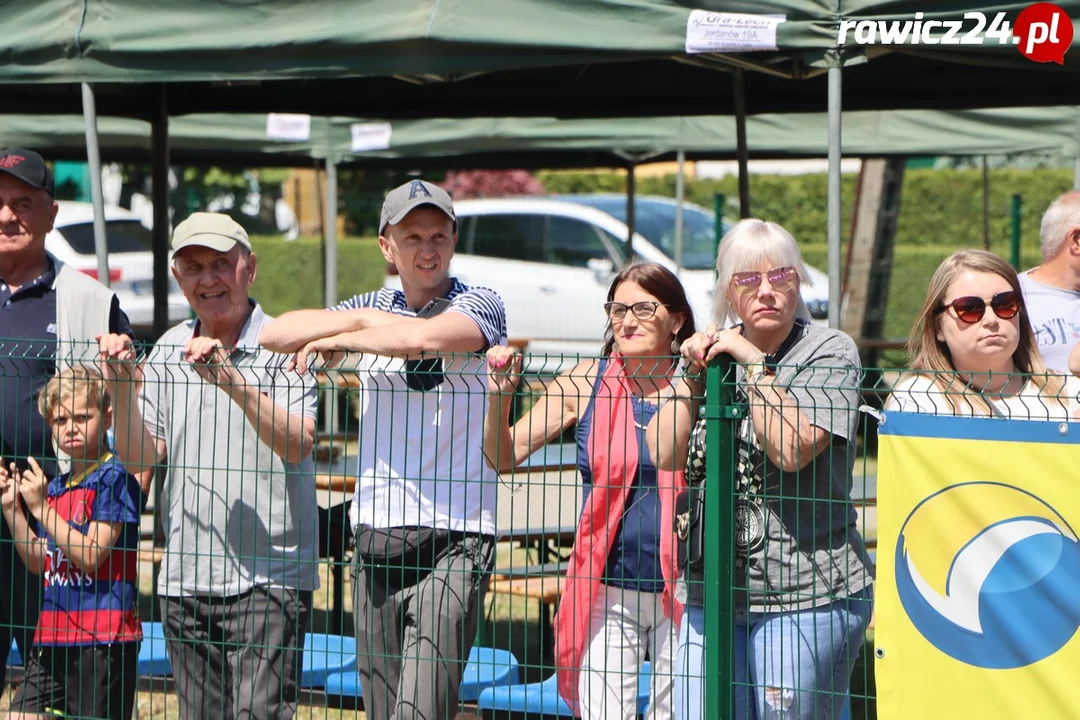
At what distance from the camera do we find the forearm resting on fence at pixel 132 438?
349 cm

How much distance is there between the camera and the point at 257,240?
18.5 meters

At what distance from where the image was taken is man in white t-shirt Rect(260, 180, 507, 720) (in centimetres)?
327

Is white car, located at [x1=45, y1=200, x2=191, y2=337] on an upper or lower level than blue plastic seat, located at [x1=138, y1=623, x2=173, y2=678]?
upper

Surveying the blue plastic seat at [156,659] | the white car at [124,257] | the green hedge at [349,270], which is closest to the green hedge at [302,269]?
the green hedge at [349,270]

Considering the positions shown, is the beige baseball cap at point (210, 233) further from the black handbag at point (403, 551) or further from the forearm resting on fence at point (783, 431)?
the forearm resting on fence at point (783, 431)

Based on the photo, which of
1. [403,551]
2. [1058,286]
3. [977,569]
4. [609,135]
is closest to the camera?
[977,569]

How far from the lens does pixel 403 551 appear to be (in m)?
3.31

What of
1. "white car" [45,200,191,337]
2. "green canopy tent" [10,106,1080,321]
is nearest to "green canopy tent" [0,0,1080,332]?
"green canopy tent" [10,106,1080,321]

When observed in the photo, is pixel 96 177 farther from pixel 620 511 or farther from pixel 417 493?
pixel 620 511

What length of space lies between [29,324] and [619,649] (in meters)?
2.06

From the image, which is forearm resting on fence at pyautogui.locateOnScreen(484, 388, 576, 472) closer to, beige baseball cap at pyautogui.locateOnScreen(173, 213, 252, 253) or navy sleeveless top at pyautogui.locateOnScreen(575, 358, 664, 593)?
navy sleeveless top at pyautogui.locateOnScreen(575, 358, 664, 593)

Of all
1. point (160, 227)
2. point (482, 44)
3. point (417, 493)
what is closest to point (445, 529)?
point (417, 493)

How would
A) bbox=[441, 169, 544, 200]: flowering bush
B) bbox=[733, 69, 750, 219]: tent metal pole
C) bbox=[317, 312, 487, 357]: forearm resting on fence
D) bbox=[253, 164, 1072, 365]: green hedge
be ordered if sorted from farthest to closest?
bbox=[441, 169, 544, 200]: flowering bush → bbox=[253, 164, 1072, 365]: green hedge → bbox=[733, 69, 750, 219]: tent metal pole → bbox=[317, 312, 487, 357]: forearm resting on fence

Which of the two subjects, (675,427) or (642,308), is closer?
(675,427)
